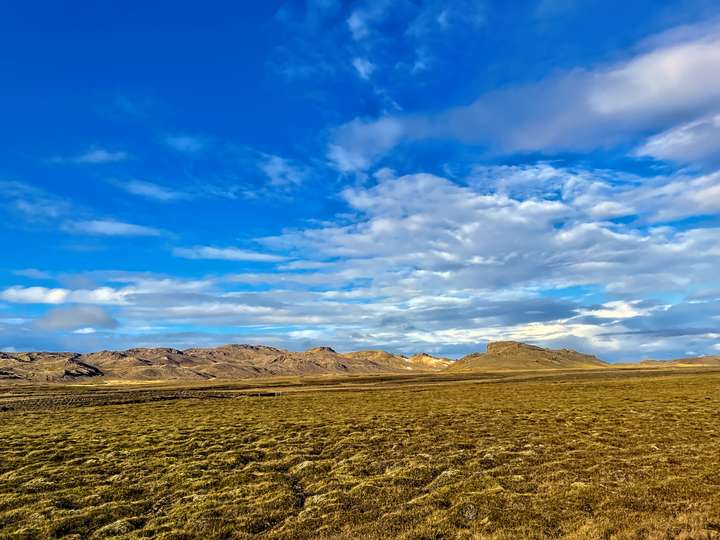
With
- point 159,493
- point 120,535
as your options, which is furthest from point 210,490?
point 120,535

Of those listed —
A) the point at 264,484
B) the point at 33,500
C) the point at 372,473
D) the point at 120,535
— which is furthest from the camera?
the point at 372,473

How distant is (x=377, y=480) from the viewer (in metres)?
20.9

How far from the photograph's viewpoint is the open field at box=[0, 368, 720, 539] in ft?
50.3

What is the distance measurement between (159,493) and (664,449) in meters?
24.9

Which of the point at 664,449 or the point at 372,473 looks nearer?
the point at 372,473

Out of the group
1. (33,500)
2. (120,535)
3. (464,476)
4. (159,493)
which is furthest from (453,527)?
(33,500)

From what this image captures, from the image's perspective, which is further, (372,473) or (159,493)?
(372,473)

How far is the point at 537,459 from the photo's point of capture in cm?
2398

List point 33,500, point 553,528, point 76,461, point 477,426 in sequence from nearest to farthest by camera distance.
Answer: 1. point 553,528
2. point 33,500
3. point 76,461
4. point 477,426

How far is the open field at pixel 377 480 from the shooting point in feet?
50.3

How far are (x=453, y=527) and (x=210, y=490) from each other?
10.9m

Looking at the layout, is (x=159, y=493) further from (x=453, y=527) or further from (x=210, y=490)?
(x=453, y=527)

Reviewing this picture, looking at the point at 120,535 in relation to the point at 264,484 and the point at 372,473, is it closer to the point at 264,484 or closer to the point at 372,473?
the point at 264,484

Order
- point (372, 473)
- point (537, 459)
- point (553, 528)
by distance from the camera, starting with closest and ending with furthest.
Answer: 1. point (553, 528)
2. point (372, 473)
3. point (537, 459)
